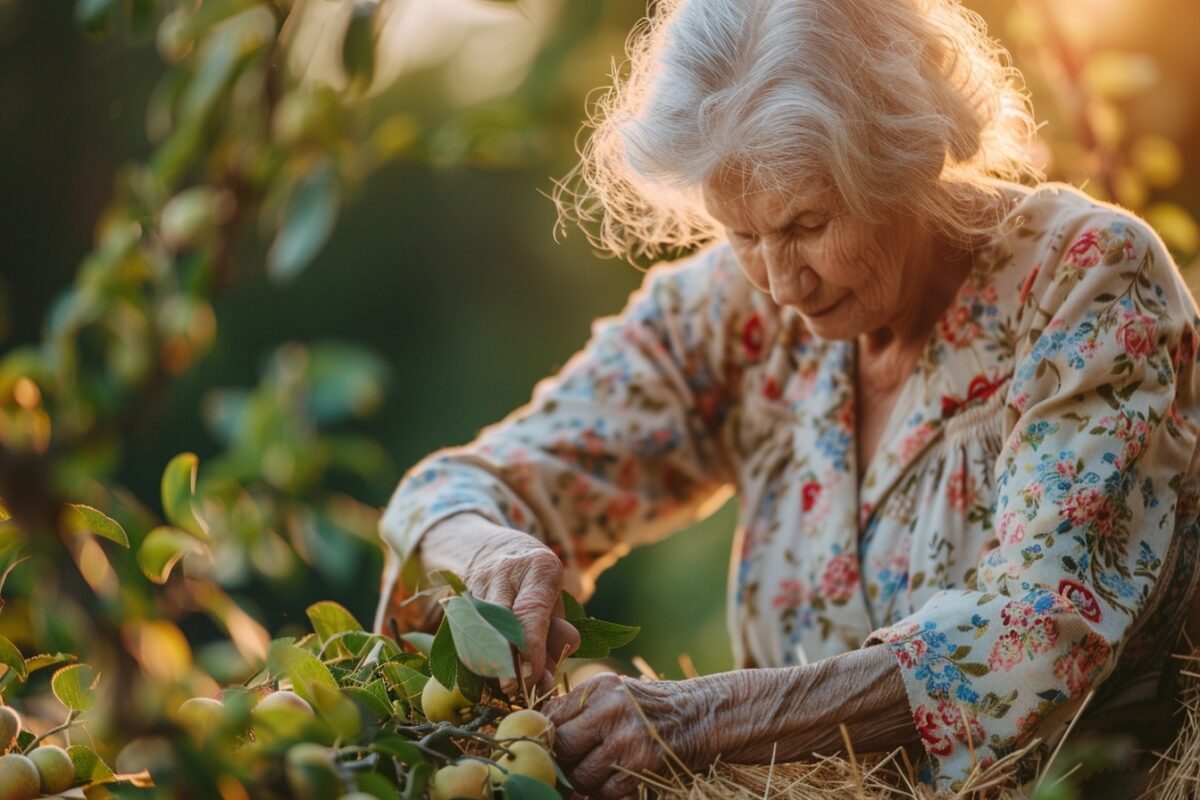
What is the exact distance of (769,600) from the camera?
5.22 feet

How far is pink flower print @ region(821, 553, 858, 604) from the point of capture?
1.48 meters

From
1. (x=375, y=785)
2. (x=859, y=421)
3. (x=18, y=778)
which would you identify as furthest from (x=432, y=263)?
(x=375, y=785)

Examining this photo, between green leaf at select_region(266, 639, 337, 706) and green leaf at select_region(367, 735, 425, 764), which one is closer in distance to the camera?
green leaf at select_region(367, 735, 425, 764)

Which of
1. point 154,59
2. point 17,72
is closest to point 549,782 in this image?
point 17,72

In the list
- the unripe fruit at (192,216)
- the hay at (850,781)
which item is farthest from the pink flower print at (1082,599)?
the unripe fruit at (192,216)

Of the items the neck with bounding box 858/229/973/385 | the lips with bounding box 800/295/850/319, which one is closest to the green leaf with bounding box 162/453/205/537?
the lips with bounding box 800/295/850/319

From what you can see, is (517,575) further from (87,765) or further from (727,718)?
Result: (87,765)

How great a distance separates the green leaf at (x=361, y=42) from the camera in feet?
3.02

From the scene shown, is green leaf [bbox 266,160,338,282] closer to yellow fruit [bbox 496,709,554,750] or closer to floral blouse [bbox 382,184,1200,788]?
yellow fruit [bbox 496,709,554,750]

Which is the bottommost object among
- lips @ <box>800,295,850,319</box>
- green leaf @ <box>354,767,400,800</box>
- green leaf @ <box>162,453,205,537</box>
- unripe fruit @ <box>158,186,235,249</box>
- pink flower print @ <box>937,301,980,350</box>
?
pink flower print @ <box>937,301,980,350</box>

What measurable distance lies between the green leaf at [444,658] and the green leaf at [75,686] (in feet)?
0.94

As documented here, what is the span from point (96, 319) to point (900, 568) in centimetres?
91

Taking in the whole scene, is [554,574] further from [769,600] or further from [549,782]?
[769,600]

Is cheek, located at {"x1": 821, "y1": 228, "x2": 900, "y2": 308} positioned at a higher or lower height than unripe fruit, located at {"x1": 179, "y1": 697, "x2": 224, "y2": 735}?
lower
